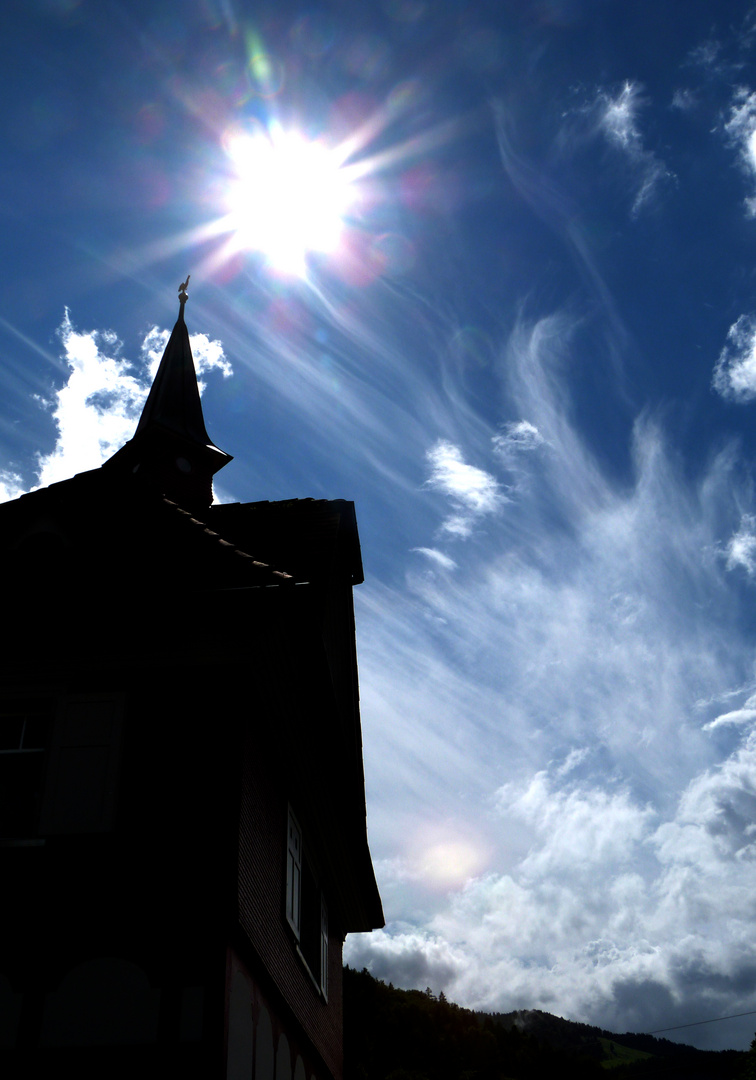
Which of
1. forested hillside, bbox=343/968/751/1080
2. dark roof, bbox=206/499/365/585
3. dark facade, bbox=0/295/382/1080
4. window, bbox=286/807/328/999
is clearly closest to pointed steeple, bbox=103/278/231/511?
dark roof, bbox=206/499/365/585

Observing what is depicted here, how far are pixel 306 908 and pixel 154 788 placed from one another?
5.47m

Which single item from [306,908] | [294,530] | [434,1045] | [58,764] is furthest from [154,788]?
[434,1045]

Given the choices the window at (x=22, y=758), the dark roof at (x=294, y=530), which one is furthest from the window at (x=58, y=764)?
the dark roof at (x=294, y=530)

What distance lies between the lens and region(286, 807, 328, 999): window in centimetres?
1138

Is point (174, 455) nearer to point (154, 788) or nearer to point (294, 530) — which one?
point (294, 530)

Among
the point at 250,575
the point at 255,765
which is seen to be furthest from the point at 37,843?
the point at 250,575

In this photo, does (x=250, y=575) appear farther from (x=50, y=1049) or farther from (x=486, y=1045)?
(x=486, y=1045)

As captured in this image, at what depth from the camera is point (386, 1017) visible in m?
65.2

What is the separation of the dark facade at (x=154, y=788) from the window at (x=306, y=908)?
0.30ft

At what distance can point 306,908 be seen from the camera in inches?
512

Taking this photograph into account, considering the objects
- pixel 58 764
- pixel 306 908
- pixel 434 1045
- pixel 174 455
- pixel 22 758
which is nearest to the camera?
pixel 58 764

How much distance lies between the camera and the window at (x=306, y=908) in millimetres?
11383

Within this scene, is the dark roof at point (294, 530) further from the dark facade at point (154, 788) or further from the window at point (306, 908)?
the window at point (306, 908)

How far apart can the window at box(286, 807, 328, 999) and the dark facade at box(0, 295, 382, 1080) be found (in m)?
0.09
